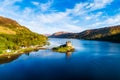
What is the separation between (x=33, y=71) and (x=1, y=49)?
5193 cm

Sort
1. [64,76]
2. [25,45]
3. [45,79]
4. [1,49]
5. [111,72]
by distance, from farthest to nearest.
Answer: [25,45]
[1,49]
[111,72]
[64,76]
[45,79]

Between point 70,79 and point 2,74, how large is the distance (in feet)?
92.0

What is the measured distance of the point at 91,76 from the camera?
236ft

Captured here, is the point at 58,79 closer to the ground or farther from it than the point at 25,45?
closer to the ground

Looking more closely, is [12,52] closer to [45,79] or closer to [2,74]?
[2,74]

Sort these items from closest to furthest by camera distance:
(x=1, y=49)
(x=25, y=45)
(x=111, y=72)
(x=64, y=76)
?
1. (x=64, y=76)
2. (x=111, y=72)
3. (x=1, y=49)
4. (x=25, y=45)

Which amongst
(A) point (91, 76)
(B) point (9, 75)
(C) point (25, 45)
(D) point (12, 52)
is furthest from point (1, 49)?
(A) point (91, 76)

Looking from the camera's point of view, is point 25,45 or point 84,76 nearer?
point 84,76

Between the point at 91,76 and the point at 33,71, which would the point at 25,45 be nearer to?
the point at 33,71

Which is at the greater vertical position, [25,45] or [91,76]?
[25,45]

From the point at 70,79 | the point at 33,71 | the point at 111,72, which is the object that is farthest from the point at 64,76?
the point at 111,72

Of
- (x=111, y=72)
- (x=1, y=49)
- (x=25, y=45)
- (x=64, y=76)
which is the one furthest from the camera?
(x=25, y=45)

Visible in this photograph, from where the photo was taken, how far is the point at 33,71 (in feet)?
264

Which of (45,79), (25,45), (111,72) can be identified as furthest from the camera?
(25,45)
